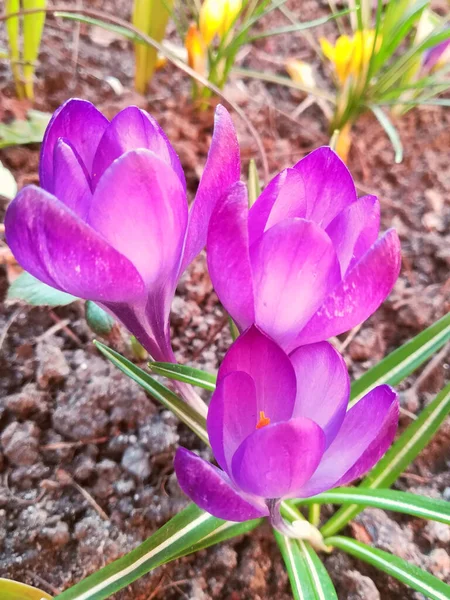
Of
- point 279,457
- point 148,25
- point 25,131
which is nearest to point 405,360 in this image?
point 279,457

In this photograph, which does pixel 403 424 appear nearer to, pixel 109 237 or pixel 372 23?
pixel 109 237

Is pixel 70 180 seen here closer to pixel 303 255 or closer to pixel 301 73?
pixel 303 255

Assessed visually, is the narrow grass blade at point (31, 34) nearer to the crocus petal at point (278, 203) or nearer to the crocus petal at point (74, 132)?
the crocus petal at point (74, 132)

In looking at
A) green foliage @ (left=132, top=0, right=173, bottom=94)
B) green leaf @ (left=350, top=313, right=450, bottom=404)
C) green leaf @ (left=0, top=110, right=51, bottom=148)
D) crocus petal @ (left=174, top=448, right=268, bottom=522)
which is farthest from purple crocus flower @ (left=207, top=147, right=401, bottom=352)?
green foliage @ (left=132, top=0, right=173, bottom=94)

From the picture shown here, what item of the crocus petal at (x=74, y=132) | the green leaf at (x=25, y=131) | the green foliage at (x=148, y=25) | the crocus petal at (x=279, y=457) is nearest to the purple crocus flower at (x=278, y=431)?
the crocus petal at (x=279, y=457)

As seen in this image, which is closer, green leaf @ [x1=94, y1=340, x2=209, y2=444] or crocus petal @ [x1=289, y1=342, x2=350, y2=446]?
crocus petal @ [x1=289, y1=342, x2=350, y2=446]

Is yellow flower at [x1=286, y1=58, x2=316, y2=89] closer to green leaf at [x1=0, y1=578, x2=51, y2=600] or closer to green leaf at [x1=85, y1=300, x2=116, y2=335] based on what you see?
green leaf at [x1=85, y1=300, x2=116, y2=335]

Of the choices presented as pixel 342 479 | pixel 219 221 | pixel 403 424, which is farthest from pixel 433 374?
pixel 219 221

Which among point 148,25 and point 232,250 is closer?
point 232,250
